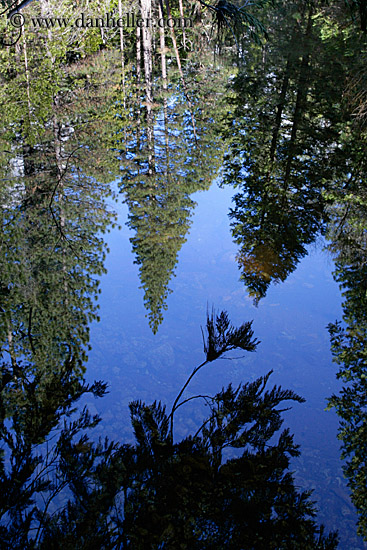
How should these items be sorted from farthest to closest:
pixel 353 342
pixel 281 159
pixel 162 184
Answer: pixel 281 159 → pixel 162 184 → pixel 353 342

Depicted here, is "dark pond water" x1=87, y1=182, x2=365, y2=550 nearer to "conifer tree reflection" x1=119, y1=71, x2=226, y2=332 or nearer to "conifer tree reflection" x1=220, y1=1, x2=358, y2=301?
"conifer tree reflection" x1=119, y1=71, x2=226, y2=332

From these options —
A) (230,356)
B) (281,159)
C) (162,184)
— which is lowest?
(230,356)

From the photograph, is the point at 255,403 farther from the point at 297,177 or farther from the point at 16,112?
the point at 16,112

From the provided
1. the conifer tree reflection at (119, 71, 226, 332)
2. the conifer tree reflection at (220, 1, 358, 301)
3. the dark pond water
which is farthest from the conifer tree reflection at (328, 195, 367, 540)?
the conifer tree reflection at (119, 71, 226, 332)

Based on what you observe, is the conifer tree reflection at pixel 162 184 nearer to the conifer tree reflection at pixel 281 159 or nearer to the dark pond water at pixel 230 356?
the dark pond water at pixel 230 356

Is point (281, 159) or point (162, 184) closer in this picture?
point (162, 184)

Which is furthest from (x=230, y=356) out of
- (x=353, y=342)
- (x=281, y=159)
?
(x=281, y=159)

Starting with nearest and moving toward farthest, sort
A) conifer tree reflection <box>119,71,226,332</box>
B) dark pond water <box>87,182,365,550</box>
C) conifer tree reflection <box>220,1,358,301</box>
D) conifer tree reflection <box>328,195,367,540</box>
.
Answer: conifer tree reflection <box>328,195,367,540</box> → dark pond water <box>87,182,365,550</box> → conifer tree reflection <box>119,71,226,332</box> → conifer tree reflection <box>220,1,358,301</box>

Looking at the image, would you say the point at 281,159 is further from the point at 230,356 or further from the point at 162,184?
the point at 230,356

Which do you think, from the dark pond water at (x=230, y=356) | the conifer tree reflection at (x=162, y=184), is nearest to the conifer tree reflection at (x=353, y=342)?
the dark pond water at (x=230, y=356)

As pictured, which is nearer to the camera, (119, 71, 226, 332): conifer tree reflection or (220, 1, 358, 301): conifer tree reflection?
(119, 71, 226, 332): conifer tree reflection

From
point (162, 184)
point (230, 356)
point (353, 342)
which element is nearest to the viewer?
point (230, 356)

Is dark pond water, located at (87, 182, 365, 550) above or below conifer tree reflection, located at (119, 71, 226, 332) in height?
below

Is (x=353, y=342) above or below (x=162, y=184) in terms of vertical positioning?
below
